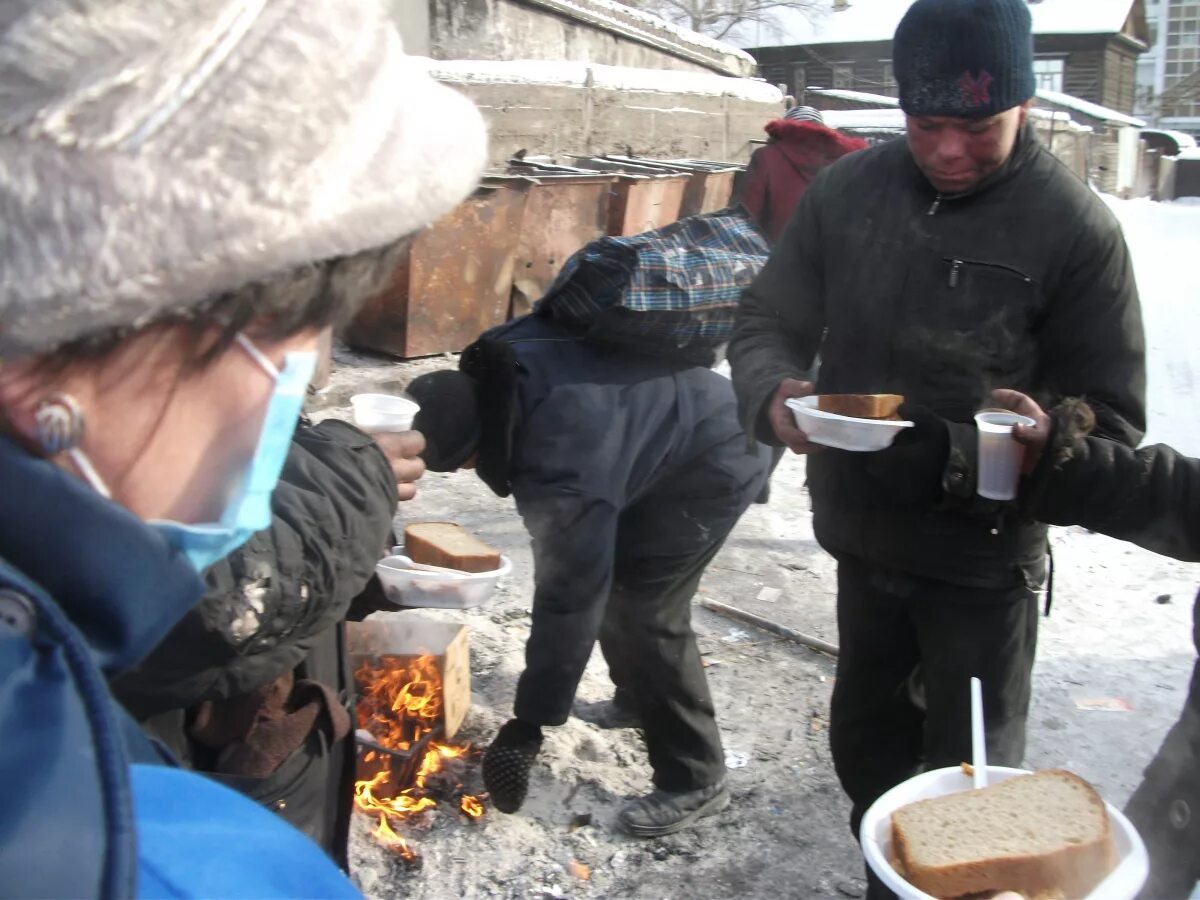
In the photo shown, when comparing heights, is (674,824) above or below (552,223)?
below

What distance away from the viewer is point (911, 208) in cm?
275

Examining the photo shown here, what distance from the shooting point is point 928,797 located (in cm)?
209

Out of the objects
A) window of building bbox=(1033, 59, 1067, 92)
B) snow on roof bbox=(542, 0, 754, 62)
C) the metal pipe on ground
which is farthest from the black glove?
window of building bbox=(1033, 59, 1067, 92)

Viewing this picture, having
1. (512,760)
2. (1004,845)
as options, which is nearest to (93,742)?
(1004,845)

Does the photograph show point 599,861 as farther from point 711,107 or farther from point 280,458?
point 711,107

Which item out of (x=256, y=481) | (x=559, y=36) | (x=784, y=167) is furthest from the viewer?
(x=559, y=36)

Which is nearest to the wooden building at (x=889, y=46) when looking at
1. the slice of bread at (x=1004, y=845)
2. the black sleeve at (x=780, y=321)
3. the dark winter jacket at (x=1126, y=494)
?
the black sleeve at (x=780, y=321)

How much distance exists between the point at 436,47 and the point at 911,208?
10.1 metres

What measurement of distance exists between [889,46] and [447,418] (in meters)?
36.2

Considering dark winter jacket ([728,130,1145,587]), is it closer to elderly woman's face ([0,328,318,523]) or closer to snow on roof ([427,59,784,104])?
elderly woman's face ([0,328,318,523])

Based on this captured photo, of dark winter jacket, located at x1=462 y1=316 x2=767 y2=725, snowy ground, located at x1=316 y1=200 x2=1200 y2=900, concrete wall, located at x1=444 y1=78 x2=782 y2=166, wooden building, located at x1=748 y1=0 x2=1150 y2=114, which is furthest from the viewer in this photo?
wooden building, located at x1=748 y1=0 x2=1150 y2=114

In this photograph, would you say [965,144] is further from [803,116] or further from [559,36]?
[559,36]

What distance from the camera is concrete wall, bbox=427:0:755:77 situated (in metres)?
11.9

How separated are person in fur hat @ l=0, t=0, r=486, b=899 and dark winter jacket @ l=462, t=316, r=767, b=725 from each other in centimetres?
215
